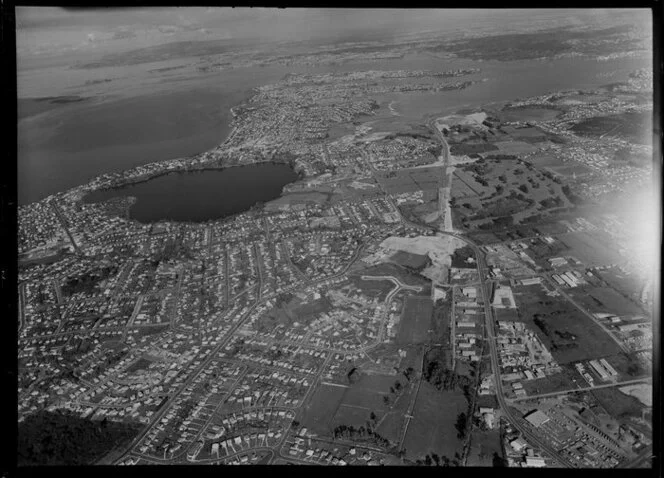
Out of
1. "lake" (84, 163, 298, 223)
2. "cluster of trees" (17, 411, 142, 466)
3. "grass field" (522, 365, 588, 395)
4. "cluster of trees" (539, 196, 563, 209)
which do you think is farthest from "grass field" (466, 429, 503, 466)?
"lake" (84, 163, 298, 223)

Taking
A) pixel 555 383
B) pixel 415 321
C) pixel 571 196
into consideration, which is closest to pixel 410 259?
pixel 415 321

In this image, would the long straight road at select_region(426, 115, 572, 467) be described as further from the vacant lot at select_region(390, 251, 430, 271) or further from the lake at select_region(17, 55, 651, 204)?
the lake at select_region(17, 55, 651, 204)

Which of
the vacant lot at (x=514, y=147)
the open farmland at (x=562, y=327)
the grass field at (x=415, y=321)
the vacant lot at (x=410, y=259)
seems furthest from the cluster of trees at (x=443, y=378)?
the vacant lot at (x=514, y=147)

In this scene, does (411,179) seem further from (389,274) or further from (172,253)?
(172,253)

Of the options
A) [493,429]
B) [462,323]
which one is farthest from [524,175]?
[493,429]

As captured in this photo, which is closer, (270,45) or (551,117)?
(270,45)

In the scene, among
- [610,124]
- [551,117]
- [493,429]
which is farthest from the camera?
[551,117]

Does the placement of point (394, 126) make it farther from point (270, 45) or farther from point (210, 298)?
point (210, 298)
